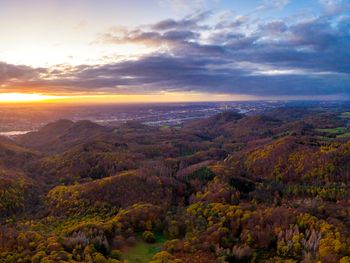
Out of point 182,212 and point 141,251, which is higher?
point 141,251

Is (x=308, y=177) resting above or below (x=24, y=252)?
below

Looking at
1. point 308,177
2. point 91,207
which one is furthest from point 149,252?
point 308,177

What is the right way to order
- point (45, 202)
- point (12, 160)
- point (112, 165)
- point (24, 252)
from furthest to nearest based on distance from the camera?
point (12, 160)
point (112, 165)
point (45, 202)
point (24, 252)

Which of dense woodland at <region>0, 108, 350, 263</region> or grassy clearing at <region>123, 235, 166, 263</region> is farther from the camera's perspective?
grassy clearing at <region>123, 235, 166, 263</region>

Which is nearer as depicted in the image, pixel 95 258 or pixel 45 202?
pixel 95 258

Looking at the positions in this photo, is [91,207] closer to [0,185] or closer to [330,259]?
[0,185]

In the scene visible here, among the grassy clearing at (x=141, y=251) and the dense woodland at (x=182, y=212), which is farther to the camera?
the grassy clearing at (x=141, y=251)

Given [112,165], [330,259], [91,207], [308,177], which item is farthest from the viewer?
[112,165]

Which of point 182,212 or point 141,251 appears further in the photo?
point 182,212
